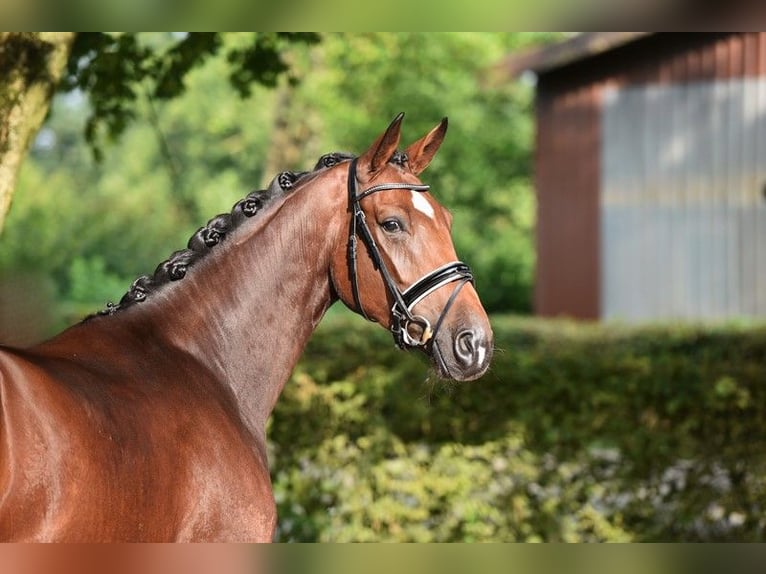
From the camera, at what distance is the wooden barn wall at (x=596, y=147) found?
45.8 feet

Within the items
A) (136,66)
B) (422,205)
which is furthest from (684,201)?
(422,205)

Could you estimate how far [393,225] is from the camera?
3.35 metres

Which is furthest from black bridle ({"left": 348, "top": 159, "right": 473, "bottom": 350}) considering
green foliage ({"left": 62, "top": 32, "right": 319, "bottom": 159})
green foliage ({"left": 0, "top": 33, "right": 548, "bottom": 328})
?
green foliage ({"left": 0, "top": 33, "right": 548, "bottom": 328})

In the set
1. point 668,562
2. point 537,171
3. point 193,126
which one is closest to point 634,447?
point 668,562

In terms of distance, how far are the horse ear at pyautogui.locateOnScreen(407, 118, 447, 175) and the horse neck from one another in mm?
316

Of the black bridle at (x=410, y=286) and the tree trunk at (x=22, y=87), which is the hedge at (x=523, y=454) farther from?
the black bridle at (x=410, y=286)

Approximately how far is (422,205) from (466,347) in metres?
0.50

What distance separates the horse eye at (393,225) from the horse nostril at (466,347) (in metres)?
0.41

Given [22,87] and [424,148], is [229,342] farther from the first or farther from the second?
[22,87]

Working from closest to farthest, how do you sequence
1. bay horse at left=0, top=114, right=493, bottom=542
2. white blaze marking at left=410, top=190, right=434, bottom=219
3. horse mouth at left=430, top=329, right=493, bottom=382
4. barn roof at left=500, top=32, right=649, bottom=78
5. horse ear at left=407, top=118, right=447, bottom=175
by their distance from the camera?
bay horse at left=0, top=114, right=493, bottom=542 < horse mouth at left=430, top=329, right=493, bottom=382 < white blaze marking at left=410, top=190, right=434, bottom=219 < horse ear at left=407, top=118, right=447, bottom=175 < barn roof at left=500, top=32, right=649, bottom=78

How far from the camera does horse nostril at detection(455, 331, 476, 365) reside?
3.22 meters

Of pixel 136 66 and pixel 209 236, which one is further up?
pixel 136 66

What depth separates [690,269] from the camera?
14.1 m

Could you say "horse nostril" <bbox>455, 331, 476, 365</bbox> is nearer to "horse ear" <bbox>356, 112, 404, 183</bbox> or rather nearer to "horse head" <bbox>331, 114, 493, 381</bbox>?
"horse head" <bbox>331, 114, 493, 381</bbox>
